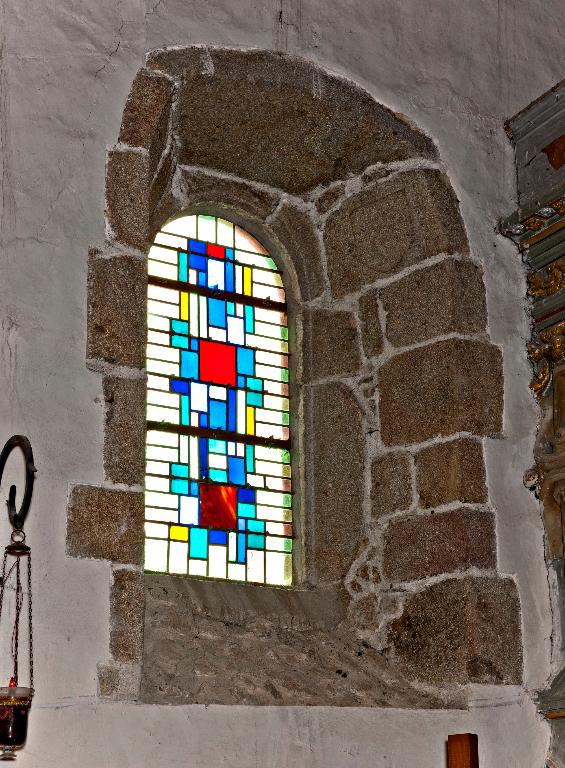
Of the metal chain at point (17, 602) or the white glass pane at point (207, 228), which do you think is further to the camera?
the white glass pane at point (207, 228)

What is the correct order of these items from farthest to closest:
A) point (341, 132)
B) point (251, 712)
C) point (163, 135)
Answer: point (341, 132), point (163, 135), point (251, 712)

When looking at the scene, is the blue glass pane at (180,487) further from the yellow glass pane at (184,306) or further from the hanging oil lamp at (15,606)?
the hanging oil lamp at (15,606)

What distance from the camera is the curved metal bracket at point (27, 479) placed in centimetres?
376

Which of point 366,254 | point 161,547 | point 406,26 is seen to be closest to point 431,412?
point 366,254

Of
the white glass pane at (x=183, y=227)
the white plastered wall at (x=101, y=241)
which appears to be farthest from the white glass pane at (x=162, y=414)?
the white plastered wall at (x=101, y=241)

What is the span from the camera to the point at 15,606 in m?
3.73

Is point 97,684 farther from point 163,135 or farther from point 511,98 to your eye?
point 511,98

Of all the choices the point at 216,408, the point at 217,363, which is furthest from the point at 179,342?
the point at 216,408

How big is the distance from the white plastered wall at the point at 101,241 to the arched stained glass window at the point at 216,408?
823 millimetres

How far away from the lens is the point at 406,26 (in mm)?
5176

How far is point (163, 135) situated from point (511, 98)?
4.64ft

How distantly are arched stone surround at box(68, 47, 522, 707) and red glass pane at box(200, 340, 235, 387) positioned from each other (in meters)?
0.28

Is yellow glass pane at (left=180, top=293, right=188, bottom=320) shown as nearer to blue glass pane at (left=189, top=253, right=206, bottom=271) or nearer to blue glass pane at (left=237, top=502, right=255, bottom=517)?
blue glass pane at (left=189, top=253, right=206, bottom=271)

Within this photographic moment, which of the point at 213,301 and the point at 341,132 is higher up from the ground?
the point at 341,132
